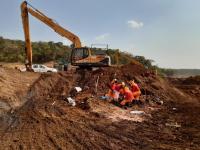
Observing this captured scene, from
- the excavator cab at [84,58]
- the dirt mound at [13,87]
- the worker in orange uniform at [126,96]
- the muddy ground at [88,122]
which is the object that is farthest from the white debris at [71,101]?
the excavator cab at [84,58]

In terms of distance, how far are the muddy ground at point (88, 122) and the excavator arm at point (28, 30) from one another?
286cm

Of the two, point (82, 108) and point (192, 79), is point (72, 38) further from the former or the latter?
point (192, 79)

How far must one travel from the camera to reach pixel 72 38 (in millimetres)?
24406

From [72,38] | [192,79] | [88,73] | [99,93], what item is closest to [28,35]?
[72,38]

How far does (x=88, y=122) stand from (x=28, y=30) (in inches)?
506

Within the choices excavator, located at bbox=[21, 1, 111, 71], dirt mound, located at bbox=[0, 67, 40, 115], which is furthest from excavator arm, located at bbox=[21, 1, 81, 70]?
Answer: dirt mound, located at bbox=[0, 67, 40, 115]

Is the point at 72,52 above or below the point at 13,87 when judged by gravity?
above

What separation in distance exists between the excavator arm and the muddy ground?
286 centimetres

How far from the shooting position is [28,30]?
2256 cm

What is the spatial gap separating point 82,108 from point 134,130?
4.37 m

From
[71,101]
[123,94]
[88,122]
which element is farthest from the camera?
[123,94]

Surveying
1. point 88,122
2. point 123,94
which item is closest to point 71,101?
point 123,94

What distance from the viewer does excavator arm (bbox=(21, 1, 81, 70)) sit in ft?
74.4

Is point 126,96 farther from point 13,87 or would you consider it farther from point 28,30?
point 28,30
